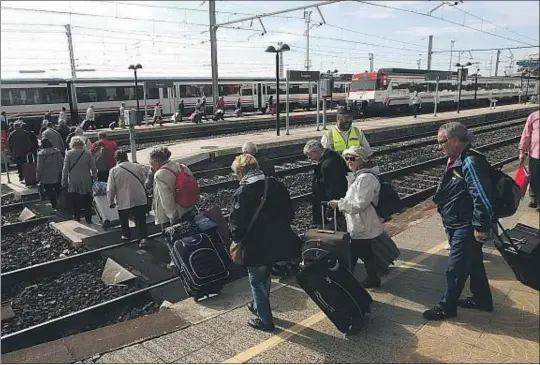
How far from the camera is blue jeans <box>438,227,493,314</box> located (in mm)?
3652

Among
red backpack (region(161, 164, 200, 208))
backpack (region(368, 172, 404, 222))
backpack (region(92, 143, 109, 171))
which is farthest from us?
backpack (region(92, 143, 109, 171))

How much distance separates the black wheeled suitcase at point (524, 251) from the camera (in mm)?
2941

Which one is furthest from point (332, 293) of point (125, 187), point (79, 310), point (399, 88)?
point (399, 88)

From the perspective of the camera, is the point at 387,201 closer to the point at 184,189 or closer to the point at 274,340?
the point at 274,340

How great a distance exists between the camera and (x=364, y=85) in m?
33.9

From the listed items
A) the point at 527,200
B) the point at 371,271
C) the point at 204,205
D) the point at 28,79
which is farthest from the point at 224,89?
the point at 371,271

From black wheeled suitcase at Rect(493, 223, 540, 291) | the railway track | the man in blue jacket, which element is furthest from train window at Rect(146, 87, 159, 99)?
black wheeled suitcase at Rect(493, 223, 540, 291)

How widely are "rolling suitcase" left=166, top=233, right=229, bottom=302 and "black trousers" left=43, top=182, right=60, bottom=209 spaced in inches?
229

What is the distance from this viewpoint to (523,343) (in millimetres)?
3314

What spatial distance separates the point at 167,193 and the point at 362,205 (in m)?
2.27

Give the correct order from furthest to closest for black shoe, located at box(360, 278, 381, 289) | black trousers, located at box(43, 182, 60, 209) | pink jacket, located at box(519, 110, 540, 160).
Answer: black trousers, located at box(43, 182, 60, 209), pink jacket, located at box(519, 110, 540, 160), black shoe, located at box(360, 278, 381, 289)

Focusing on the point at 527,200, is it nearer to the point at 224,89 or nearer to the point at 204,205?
the point at 204,205

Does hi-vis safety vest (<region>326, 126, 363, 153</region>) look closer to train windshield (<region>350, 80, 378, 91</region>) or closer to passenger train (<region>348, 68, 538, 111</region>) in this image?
passenger train (<region>348, 68, 538, 111</region>)

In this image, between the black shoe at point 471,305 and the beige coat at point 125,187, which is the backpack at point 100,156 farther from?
the black shoe at point 471,305
